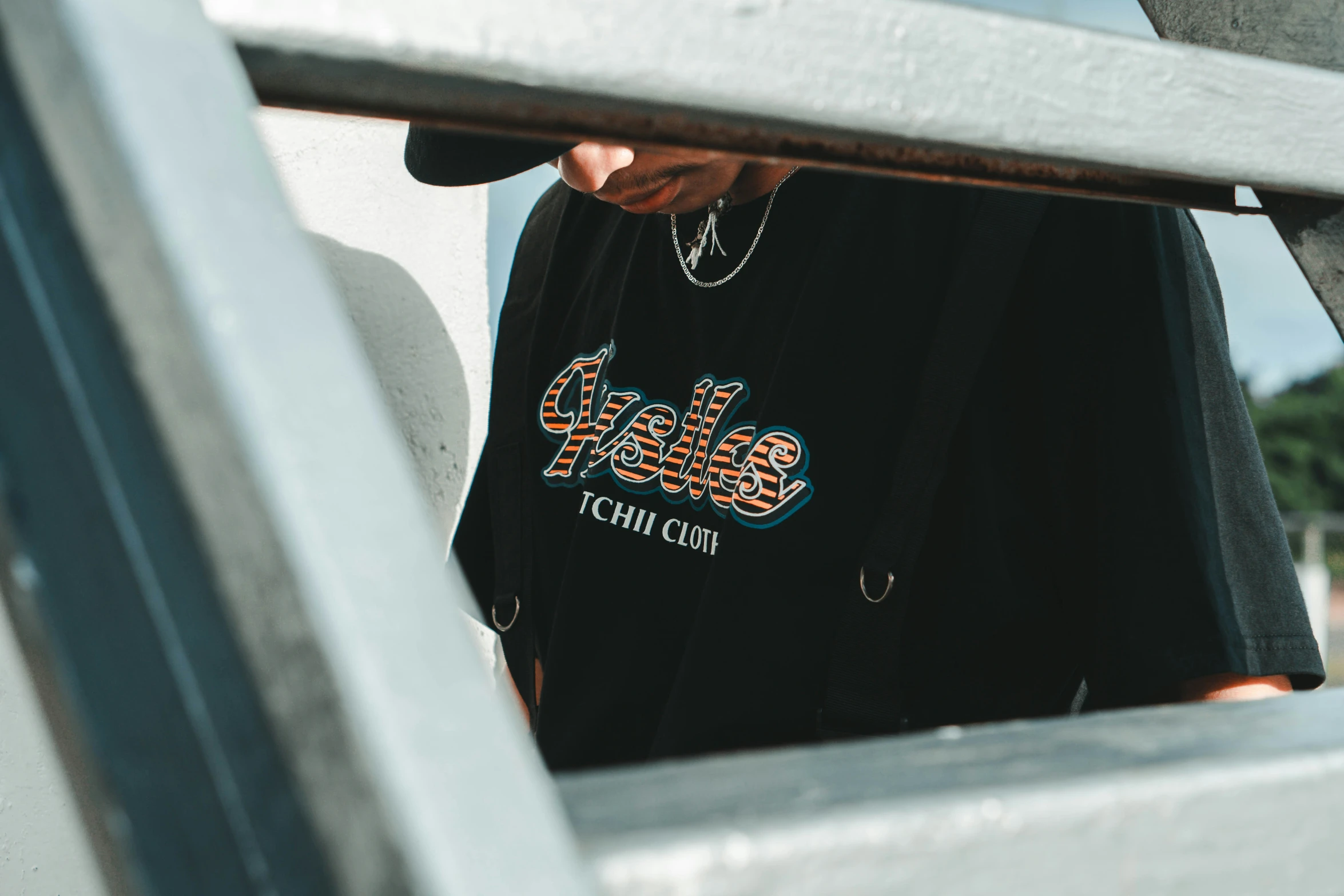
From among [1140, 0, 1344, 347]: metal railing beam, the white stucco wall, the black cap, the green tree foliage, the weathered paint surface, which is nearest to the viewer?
the weathered paint surface

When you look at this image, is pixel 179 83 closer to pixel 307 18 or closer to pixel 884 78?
pixel 307 18

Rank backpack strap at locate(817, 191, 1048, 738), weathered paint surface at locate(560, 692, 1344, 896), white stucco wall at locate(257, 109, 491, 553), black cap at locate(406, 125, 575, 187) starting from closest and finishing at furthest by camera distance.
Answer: weathered paint surface at locate(560, 692, 1344, 896), backpack strap at locate(817, 191, 1048, 738), black cap at locate(406, 125, 575, 187), white stucco wall at locate(257, 109, 491, 553)

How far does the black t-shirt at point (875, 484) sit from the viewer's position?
906mm

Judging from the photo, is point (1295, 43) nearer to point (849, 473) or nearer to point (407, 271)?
point (849, 473)

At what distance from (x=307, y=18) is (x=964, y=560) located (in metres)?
0.85

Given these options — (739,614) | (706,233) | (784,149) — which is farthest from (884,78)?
(706,233)

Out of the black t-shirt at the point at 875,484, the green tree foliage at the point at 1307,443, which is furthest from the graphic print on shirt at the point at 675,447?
the green tree foliage at the point at 1307,443

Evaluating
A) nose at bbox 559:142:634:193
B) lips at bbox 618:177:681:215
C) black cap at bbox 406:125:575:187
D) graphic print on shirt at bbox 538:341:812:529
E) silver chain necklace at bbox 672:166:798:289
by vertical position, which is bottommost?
graphic print on shirt at bbox 538:341:812:529

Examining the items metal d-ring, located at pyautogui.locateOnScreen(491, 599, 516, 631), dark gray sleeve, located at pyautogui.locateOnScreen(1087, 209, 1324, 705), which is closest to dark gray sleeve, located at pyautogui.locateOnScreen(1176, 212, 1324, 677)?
dark gray sleeve, located at pyautogui.locateOnScreen(1087, 209, 1324, 705)

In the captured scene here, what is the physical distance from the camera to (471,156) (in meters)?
1.14

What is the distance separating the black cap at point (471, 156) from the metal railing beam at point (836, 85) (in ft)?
2.39

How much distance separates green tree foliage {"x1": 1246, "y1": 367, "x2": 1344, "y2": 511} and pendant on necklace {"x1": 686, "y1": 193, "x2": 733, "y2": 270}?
24883 mm

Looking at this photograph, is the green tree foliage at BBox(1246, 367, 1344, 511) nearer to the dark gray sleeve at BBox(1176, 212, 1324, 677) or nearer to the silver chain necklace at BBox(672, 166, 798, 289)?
the silver chain necklace at BBox(672, 166, 798, 289)

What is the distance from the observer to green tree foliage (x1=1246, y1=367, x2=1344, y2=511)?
906 inches
